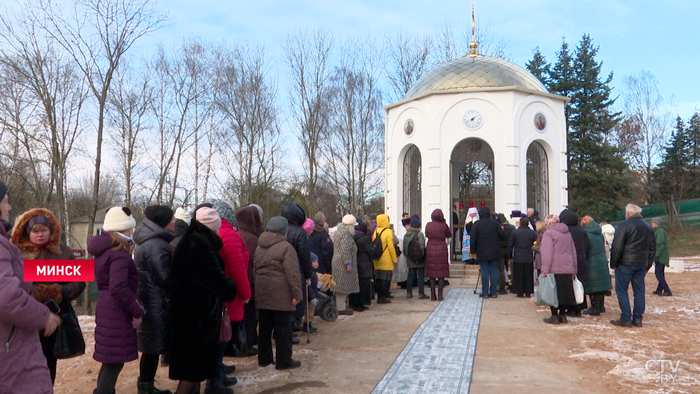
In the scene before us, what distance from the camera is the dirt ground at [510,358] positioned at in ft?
16.8

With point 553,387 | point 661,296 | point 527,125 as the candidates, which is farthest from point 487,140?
point 553,387

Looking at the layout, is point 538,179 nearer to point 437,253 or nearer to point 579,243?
point 437,253

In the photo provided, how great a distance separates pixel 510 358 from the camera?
6.10 meters

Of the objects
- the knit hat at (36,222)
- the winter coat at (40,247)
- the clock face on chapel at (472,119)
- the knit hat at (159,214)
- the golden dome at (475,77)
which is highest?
the golden dome at (475,77)

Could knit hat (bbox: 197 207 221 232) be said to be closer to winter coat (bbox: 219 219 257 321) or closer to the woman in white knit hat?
winter coat (bbox: 219 219 257 321)

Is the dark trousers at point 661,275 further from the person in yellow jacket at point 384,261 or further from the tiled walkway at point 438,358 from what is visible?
the person in yellow jacket at point 384,261

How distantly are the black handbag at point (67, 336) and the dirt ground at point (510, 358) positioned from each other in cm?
120

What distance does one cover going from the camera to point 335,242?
9.03 m

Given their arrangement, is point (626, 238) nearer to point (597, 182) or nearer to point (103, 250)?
point (103, 250)

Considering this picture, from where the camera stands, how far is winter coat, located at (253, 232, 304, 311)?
5.64 metres

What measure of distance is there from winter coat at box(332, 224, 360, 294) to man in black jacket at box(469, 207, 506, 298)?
325 cm

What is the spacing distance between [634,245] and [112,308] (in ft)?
23.0

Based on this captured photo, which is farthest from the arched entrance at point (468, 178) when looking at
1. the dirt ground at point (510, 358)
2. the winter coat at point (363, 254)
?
the dirt ground at point (510, 358)

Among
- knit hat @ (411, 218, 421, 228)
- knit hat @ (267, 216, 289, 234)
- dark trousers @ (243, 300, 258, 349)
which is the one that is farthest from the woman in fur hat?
knit hat @ (411, 218, 421, 228)
